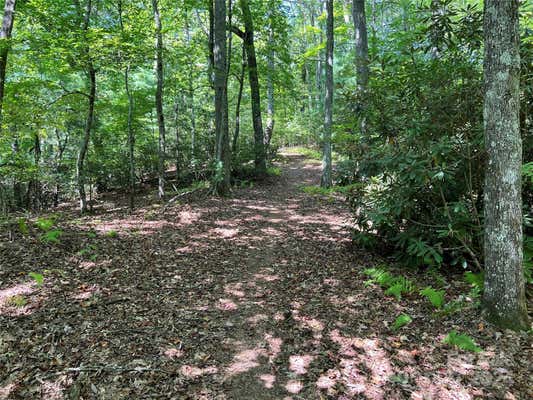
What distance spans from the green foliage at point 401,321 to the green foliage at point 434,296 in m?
0.46

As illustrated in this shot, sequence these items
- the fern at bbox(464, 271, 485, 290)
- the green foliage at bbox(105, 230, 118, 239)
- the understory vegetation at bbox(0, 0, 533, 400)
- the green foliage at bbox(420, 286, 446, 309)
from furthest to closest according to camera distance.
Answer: the green foliage at bbox(105, 230, 118, 239), the fern at bbox(464, 271, 485, 290), the green foliage at bbox(420, 286, 446, 309), the understory vegetation at bbox(0, 0, 533, 400)

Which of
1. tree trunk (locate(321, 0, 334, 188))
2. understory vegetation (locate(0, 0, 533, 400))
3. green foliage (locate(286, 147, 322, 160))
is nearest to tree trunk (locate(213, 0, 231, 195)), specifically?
understory vegetation (locate(0, 0, 533, 400))

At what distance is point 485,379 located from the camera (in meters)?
3.15

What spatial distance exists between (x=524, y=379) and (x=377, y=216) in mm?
2838

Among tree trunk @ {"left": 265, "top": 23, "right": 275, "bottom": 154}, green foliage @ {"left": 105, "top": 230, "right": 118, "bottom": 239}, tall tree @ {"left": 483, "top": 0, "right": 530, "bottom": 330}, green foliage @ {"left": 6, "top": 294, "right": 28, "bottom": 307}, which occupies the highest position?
tree trunk @ {"left": 265, "top": 23, "right": 275, "bottom": 154}

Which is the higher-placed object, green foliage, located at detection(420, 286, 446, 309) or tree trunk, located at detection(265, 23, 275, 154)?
tree trunk, located at detection(265, 23, 275, 154)

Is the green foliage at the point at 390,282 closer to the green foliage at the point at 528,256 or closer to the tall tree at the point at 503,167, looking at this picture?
the tall tree at the point at 503,167

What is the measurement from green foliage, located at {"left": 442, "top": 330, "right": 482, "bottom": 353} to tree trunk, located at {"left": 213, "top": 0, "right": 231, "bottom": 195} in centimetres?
865

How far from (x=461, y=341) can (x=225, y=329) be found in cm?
269

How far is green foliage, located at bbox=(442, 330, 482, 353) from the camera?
11.5ft

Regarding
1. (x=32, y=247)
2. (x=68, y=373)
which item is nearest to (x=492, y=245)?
Answer: (x=68, y=373)

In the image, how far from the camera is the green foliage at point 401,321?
403 cm

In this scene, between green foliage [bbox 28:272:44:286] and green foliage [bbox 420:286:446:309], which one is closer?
green foliage [bbox 420:286:446:309]

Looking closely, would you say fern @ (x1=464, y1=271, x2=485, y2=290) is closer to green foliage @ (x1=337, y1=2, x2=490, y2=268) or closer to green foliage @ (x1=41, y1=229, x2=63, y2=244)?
green foliage @ (x1=337, y1=2, x2=490, y2=268)
